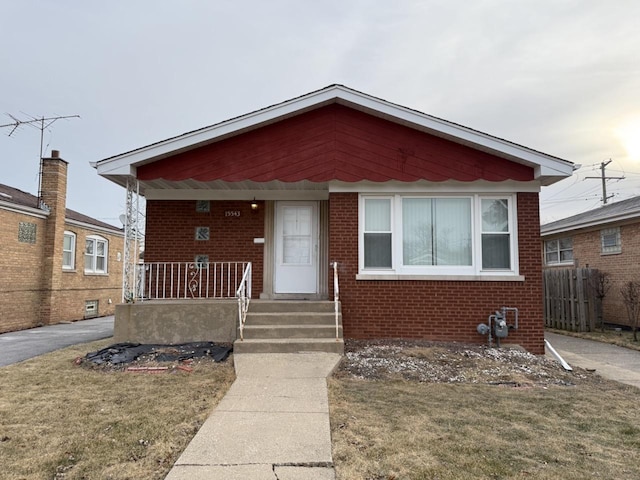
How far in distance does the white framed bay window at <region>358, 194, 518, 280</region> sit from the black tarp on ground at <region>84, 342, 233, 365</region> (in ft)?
9.96

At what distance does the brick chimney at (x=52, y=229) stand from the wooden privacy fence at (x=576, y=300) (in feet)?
53.1

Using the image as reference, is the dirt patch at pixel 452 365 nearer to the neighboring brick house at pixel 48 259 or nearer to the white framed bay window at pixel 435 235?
the white framed bay window at pixel 435 235

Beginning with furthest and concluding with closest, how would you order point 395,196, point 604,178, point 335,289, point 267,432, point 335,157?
1. point 604,178
2. point 395,196
3. point 335,157
4. point 335,289
5. point 267,432

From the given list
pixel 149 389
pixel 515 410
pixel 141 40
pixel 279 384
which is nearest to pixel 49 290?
pixel 141 40

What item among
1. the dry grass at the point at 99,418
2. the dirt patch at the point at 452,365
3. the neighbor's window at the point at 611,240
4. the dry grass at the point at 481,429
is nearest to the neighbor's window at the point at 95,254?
the dry grass at the point at 99,418

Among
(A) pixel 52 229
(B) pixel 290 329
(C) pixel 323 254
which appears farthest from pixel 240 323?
(A) pixel 52 229

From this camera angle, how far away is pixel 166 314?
760 centimetres

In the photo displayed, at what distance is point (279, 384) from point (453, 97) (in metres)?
15.7

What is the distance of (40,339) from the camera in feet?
33.3

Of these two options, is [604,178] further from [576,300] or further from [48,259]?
[48,259]

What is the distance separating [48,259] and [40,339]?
14.6ft

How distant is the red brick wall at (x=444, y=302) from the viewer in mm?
7840

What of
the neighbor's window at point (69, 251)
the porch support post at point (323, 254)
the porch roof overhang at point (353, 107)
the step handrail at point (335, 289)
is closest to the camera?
the step handrail at point (335, 289)

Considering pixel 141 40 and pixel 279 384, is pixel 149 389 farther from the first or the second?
pixel 141 40
